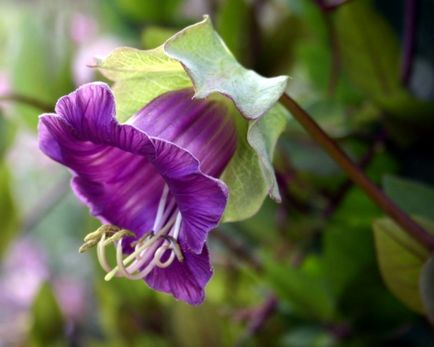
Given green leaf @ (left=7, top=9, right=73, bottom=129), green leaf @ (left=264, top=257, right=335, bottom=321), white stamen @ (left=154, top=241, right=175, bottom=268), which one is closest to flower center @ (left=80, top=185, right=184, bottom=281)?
white stamen @ (left=154, top=241, right=175, bottom=268)

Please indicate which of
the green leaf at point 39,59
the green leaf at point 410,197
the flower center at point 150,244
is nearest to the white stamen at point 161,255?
the flower center at point 150,244

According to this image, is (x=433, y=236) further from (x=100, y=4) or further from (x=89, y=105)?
(x=100, y=4)

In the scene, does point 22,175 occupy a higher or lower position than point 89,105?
lower

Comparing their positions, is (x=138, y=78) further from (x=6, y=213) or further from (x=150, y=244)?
(x=6, y=213)

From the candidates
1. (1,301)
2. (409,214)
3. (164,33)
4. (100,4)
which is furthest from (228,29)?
(1,301)

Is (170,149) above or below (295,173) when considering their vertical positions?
above

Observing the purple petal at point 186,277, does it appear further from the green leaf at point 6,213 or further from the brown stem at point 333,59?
the green leaf at point 6,213

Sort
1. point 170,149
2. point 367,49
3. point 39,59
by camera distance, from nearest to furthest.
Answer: point 170,149 < point 367,49 < point 39,59

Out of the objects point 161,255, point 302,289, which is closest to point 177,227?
point 161,255
